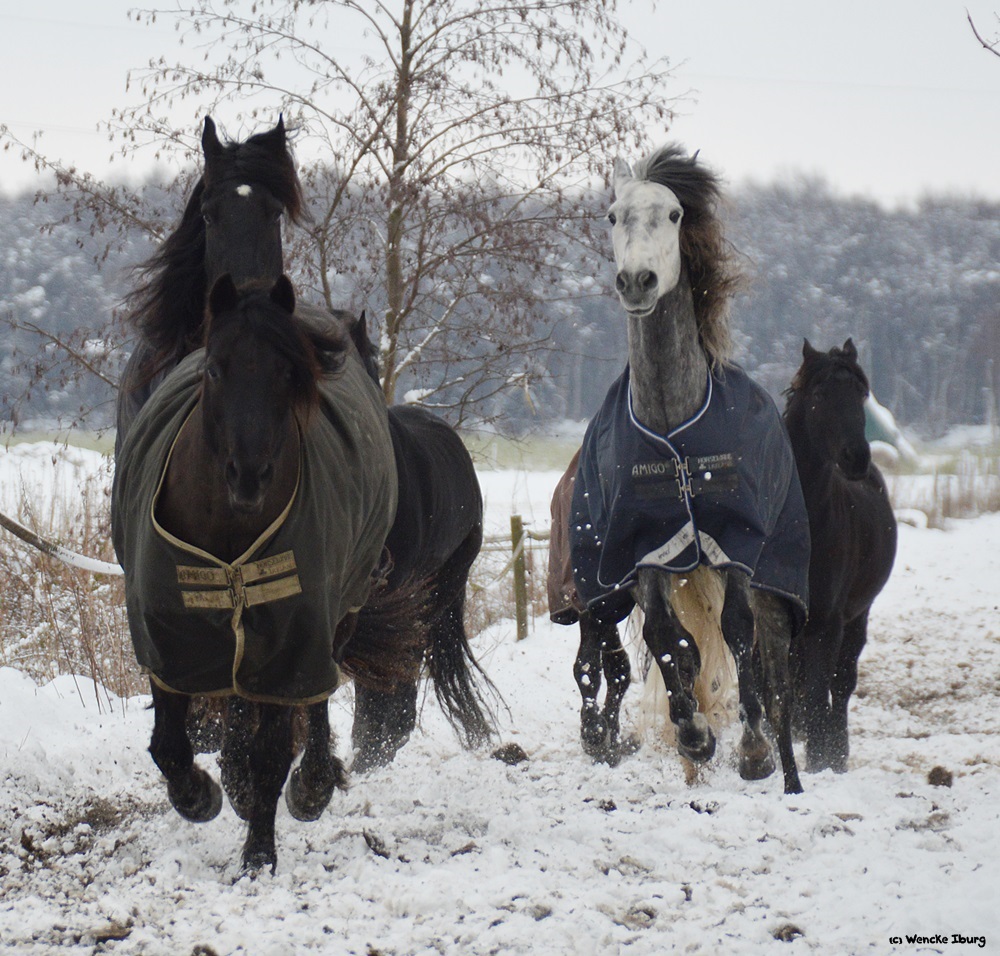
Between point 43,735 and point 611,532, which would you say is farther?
point 43,735

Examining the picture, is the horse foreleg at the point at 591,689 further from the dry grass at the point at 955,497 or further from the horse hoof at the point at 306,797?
the dry grass at the point at 955,497

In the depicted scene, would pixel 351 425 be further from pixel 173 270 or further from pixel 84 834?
pixel 84 834

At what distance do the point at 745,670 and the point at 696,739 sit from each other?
13.1 inches

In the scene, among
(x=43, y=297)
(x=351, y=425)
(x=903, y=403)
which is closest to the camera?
(x=351, y=425)

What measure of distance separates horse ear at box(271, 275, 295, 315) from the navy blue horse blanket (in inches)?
64.8

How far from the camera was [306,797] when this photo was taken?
3.84 meters

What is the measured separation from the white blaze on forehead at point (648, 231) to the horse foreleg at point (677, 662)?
3.80 ft

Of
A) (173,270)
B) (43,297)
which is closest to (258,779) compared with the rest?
(173,270)

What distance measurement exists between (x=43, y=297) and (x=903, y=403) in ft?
121

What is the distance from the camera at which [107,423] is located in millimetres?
7629

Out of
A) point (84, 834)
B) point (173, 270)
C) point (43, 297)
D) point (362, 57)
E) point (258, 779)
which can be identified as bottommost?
point (84, 834)

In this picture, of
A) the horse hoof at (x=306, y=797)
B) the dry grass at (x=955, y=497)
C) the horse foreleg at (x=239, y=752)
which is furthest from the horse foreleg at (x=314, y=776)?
the dry grass at (x=955, y=497)

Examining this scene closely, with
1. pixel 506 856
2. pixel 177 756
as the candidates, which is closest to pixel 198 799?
pixel 177 756

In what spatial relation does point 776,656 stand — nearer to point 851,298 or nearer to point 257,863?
point 257,863
